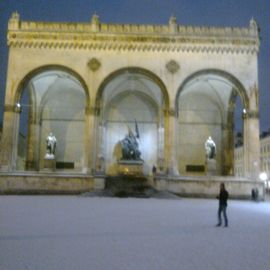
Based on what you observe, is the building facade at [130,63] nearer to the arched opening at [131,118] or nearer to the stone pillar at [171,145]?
the stone pillar at [171,145]

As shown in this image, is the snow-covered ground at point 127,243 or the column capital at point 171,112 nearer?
the snow-covered ground at point 127,243

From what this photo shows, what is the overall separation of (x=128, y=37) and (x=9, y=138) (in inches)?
421

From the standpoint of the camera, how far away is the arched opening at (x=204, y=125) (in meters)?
31.4

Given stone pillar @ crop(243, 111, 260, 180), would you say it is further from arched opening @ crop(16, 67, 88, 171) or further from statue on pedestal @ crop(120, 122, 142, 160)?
arched opening @ crop(16, 67, 88, 171)

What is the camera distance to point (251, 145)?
2645cm

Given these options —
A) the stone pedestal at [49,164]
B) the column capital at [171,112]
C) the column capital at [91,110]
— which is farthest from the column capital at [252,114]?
the stone pedestal at [49,164]

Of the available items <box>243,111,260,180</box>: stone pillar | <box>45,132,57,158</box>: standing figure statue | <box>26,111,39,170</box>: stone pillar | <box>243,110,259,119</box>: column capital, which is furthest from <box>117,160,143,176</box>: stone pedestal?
<box>243,110,259,119</box>: column capital

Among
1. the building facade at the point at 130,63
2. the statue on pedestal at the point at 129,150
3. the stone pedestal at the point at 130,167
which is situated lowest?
the stone pedestal at the point at 130,167

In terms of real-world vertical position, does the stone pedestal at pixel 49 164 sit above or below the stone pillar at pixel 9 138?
below

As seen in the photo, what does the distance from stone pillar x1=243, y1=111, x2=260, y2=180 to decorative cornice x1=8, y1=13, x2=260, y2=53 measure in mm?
4787

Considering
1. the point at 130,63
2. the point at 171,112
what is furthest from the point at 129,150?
the point at 130,63

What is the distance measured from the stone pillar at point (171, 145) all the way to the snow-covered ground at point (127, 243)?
516 inches

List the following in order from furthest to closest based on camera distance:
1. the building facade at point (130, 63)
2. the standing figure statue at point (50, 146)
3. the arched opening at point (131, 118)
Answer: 1. the arched opening at point (131, 118)
2. the standing figure statue at point (50, 146)
3. the building facade at point (130, 63)

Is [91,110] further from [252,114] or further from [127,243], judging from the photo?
[127,243]
